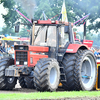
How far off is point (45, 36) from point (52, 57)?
2.83 feet

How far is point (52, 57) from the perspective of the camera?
1127cm

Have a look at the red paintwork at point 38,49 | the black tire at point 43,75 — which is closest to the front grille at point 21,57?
the red paintwork at point 38,49

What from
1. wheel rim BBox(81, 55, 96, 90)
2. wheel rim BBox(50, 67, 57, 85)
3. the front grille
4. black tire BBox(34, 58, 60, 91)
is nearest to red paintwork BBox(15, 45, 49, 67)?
the front grille

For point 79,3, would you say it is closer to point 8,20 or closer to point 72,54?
point 8,20

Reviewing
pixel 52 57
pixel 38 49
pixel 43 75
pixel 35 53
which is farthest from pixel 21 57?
pixel 43 75

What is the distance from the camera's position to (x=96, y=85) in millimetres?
12914

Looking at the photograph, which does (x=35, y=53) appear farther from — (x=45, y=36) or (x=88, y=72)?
(x=88, y=72)

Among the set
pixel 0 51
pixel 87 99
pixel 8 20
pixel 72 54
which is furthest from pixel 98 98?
pixel 8 20

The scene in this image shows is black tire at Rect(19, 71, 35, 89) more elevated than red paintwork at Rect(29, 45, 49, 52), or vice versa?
red paintwork at Rect(29, 45, 49, 52)

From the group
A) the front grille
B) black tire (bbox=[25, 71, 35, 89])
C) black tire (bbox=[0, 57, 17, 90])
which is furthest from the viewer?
black tire (bbox=[25, 71, 35, 89])

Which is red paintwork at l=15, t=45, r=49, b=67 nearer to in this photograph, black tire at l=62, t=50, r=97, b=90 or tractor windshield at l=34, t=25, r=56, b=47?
tractor windshield at l=34, t=25, r=56, b=47

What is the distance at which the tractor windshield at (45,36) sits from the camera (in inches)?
447

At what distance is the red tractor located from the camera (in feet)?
34.4

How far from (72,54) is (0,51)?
20.2 ft
